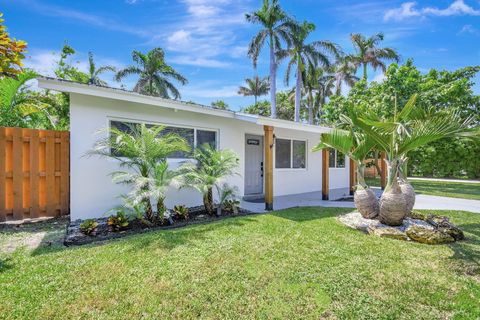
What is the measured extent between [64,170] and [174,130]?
2756 millimetres

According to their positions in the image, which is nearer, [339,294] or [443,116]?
[339,294]

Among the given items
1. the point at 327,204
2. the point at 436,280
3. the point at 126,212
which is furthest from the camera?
the point at 327,204

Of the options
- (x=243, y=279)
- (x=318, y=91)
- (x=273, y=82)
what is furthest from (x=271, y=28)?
(x=243, y=279)

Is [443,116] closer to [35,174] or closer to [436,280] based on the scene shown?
[436,280]

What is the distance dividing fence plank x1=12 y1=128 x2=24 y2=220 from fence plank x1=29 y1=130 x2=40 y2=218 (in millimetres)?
168

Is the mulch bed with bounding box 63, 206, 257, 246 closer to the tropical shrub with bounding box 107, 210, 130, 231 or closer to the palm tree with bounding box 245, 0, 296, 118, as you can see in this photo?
the tropical shrub with bounding box 107, 210, 130, 231

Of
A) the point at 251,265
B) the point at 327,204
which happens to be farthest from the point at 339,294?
the point at 327,204

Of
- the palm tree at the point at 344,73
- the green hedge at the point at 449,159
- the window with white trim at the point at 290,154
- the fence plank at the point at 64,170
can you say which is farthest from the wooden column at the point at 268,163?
the palm tree at the point at 344,73

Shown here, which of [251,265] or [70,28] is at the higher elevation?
[70,28]

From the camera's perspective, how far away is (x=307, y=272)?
3.47m

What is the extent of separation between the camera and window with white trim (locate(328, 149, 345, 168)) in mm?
13039

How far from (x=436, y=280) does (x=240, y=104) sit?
3722 cm

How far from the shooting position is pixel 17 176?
5.62 metres

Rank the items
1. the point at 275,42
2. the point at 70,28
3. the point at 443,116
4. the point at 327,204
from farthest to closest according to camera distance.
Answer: the point at 275,42
the point at 70,28
the point at 327,204
the point at 443,116
